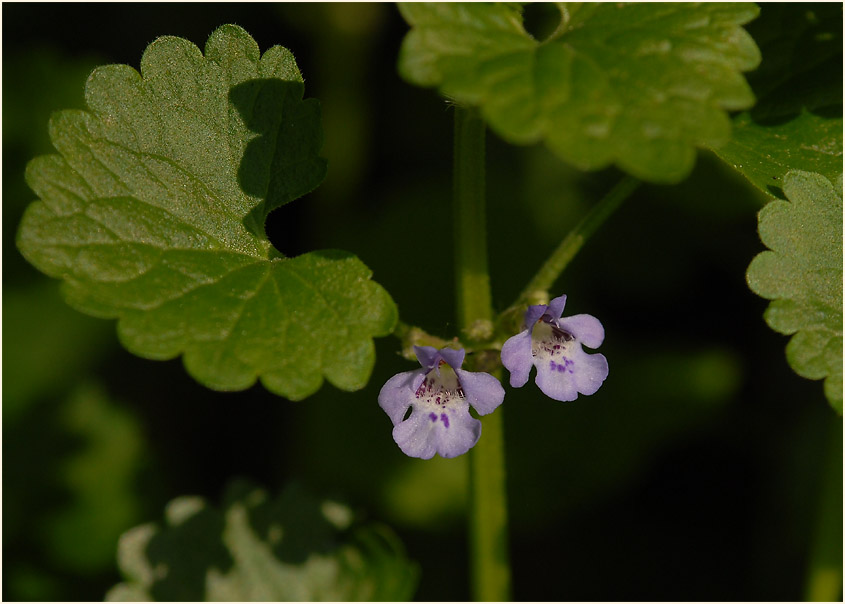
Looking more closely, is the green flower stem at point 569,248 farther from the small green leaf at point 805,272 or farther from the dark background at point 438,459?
the dark background at point 438,459

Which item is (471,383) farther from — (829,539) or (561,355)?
(829,539)

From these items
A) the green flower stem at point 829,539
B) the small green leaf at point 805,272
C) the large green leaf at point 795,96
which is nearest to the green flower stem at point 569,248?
the large green leaf at point 795,96

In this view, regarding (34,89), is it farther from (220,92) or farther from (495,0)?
(495,0)

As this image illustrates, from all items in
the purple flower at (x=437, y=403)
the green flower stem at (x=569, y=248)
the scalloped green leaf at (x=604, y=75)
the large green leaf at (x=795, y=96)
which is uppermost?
the scalloped green leaf at (x=604, y=75)

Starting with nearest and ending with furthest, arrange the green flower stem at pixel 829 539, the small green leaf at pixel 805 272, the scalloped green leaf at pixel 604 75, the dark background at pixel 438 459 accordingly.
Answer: the scalloped green leaf at pixel 604 75, the small green leaf at pixel 805 272, the green flower stem at pixel 829 539, the dark background at pixel 438 459

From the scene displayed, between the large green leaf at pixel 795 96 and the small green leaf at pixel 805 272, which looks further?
the large green leaf at pixel 795 96

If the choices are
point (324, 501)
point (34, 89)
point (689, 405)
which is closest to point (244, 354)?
point (324, 501)
